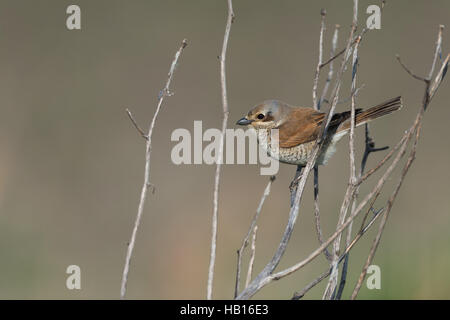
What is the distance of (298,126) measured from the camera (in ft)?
12.0

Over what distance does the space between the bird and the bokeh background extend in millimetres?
814

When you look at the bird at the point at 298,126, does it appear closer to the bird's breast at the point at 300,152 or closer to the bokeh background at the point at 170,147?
the bird's breast at the point at 300,152

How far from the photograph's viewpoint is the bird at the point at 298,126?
3.33 meters

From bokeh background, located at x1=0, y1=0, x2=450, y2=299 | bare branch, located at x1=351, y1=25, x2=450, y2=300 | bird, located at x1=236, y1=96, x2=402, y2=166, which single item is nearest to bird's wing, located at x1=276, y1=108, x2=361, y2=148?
bird, located at x1=236, y1=96, x2=402, y2=166

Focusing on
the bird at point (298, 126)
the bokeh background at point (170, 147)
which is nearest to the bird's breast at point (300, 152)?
the bird at point (298, 126)

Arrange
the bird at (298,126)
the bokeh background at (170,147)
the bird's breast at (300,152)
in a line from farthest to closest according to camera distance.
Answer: the bokeh background at (170,147)
the bird's breast at (300,152)
the bird at (298,126)

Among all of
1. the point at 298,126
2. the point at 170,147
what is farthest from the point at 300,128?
the point at 170,147

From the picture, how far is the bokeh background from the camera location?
4.43 meters

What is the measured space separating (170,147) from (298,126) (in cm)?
300

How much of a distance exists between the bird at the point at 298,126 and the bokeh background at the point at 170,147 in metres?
0.81

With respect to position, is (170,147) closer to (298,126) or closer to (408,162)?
(298,126)

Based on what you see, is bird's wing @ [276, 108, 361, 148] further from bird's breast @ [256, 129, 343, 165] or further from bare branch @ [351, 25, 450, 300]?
bare branch @ [351, 25, 450, 300]
